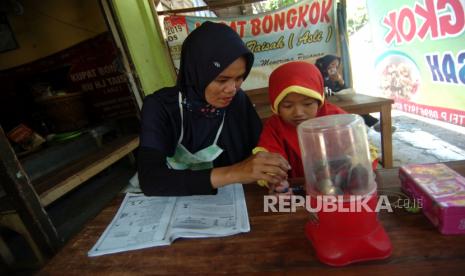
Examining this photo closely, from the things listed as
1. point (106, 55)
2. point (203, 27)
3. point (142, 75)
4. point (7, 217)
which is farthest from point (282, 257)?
point (106, 55)

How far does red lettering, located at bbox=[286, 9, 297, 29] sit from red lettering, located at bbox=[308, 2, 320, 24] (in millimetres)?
163

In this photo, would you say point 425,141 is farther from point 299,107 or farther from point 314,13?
point 299,107

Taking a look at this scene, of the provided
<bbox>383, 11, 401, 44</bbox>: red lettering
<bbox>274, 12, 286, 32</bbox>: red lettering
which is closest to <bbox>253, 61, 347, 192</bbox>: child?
<bbox>274, 12, 286, 32</bbox>: red lettering

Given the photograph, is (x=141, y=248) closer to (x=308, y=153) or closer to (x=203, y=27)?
(x=308, y=153)

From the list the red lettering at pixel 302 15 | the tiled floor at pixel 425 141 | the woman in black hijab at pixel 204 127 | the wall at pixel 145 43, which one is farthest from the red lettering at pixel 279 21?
the woman in black hijab at pixel 204 127

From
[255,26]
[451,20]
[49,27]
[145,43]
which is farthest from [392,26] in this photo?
[49,27]

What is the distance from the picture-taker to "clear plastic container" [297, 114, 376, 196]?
626 millimetres

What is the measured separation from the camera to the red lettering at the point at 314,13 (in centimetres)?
288

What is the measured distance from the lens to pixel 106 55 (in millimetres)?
3033

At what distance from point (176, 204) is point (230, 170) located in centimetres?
25

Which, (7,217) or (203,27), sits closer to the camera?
(203,27)

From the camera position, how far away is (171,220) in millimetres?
902

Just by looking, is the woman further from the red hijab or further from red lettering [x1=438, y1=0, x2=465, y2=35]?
the red hijab

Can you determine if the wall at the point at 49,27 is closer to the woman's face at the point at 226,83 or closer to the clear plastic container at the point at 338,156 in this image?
the woman's face at the point at 226,83
